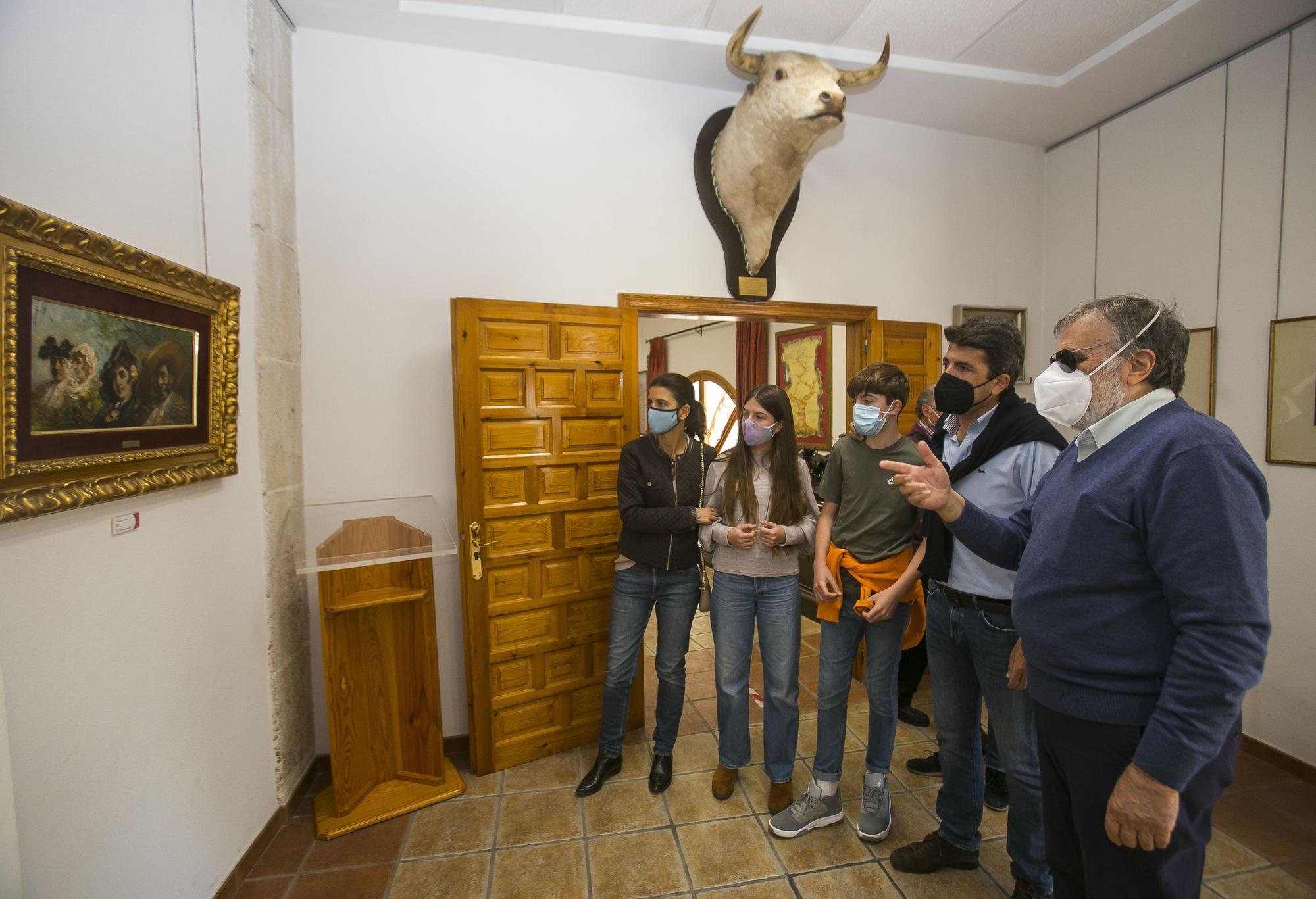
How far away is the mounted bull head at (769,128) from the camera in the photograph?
258 cm

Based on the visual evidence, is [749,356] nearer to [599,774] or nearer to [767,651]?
[767,651]

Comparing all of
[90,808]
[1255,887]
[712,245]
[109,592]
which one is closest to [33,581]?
[109,592]

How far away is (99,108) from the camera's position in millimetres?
1450

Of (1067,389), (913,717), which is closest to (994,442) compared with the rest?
(1067,389)

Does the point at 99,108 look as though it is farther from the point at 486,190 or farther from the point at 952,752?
the point at 952,752

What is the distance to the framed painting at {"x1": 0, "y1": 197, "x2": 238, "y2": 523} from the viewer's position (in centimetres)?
119

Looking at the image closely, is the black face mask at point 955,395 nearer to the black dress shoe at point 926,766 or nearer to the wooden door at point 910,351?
the wooden door at point 910,351

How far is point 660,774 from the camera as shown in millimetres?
2551

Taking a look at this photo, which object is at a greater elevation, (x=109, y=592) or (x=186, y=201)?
(x=186, y=201)

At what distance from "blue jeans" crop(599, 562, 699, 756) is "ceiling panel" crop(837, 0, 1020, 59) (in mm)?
2641

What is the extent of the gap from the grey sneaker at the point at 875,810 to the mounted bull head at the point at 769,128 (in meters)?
2.48

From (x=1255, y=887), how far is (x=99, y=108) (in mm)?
4213

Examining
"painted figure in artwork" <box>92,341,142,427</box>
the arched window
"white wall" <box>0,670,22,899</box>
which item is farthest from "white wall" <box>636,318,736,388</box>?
"white wall" <box>0,670,22,899</box>

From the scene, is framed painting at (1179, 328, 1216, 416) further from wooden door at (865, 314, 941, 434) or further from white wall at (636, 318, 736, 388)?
white wall at (636, 318, 736, 388)
